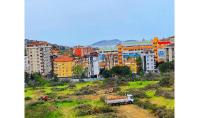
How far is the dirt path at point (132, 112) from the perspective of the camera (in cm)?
298

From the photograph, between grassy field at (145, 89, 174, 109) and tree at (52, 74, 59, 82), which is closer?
grassy field at (145, 89, 174, 109)

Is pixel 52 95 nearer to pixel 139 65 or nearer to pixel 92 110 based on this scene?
pixel 92 110

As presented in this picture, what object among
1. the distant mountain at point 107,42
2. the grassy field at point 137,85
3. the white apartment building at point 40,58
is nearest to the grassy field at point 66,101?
the grassy field at point 137,85

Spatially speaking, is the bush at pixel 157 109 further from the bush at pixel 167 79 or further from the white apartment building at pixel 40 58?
the white apartment building at pixel 40 58

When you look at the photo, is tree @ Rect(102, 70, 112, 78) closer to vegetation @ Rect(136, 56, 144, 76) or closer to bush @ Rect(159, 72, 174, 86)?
vegetation @ Rect(136, 56, 144, 76)

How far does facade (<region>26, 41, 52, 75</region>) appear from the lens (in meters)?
3.03

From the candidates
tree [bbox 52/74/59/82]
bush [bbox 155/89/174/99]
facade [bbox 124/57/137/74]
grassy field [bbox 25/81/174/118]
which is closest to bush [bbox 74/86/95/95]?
grassy field [bbox 25/81/174/118]

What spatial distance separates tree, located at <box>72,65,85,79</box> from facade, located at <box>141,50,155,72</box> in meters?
0.35

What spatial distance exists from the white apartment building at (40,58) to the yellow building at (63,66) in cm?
4

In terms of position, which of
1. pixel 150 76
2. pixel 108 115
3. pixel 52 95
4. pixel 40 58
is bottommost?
pixel 108 115

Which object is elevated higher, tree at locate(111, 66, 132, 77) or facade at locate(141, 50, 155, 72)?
facade at locate(141, 50, 155, 72)

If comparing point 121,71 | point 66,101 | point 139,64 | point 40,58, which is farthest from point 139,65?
point 40,58

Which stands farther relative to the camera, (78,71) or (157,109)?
(78,71)

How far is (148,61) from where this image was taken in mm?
3057
